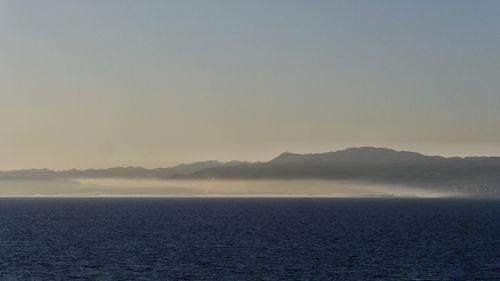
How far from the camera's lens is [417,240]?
156250 mm

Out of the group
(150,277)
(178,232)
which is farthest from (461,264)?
(178,232)

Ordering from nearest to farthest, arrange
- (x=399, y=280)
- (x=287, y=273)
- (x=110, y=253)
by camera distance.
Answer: (x=399, y=280) → (x=287, y=273) → (x=110, y=253)

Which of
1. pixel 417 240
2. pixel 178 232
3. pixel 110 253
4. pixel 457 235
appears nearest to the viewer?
pixel 110 253

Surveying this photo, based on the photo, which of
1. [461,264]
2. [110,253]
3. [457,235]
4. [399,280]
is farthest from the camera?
[457,235]

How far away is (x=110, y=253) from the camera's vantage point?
128 meters

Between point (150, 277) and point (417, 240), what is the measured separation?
248ft

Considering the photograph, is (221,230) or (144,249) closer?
(144,249)

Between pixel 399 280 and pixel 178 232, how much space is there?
95398mm

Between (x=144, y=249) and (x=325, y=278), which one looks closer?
(x=325, y=278)

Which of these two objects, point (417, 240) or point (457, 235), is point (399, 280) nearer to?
point (417, 240)

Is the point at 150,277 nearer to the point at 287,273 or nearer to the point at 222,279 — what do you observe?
the point at 222,279

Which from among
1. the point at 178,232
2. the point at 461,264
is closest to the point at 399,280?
the point at 461,264

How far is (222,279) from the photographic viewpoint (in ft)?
315

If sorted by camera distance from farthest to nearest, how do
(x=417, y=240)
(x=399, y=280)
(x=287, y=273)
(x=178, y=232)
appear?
(x=178, y=232) → (x=417, y=240) → (x=287, y=273) → (x=399, y=280)
